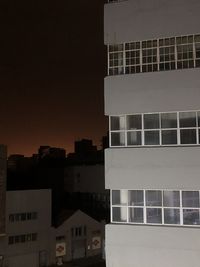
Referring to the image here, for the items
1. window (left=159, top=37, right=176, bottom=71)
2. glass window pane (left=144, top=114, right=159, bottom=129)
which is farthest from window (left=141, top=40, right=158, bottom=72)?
glass window pane (left=144, top=114, right=159, bottom=129)

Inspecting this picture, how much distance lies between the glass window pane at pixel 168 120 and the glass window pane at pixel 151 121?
0.22 metres

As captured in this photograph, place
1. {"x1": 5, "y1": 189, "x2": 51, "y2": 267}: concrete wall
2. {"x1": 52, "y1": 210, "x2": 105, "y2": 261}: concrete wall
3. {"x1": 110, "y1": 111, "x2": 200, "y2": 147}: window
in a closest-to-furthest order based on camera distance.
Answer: {"x1": 110, "y1": 111, "x2": 200, "y2": 147}: window, {"x1": 5, "y1": 189, "x2": 51, "y2": 267}: concrete wall, {"x1": 52, "y1": 210, "x2": 105, "y2": 261}: concrete wall

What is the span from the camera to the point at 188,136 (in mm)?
18047

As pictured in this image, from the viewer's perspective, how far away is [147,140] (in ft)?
61.1

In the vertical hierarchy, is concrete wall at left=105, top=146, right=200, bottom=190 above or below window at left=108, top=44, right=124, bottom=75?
below

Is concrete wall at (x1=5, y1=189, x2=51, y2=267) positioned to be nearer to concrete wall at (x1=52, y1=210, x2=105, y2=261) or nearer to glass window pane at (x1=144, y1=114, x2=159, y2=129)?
concrete wall at (x1=52, y1=210, x2=105, y2=261)

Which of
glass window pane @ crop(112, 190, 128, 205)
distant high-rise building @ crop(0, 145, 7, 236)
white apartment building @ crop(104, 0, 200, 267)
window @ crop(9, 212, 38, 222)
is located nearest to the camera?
white apartment building @ crop(104, 0, 200, 267)

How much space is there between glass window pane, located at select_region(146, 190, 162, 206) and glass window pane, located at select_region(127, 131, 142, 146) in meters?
1.87

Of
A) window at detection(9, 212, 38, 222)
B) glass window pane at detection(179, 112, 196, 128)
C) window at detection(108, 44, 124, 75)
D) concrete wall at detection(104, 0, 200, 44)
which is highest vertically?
concrete wall at detection(104, 0, 200, 44)

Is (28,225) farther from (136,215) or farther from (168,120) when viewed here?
(168,120)

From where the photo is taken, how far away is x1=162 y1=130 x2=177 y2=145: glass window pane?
1824 centimetres

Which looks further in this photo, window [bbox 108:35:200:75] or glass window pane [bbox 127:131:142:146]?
glass window pane [bbox 127:131:142:146]

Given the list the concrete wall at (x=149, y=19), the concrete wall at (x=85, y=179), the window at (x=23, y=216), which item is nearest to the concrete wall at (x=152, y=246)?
the concrete wall at (x=149, y=19)

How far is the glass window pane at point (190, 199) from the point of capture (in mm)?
17688
